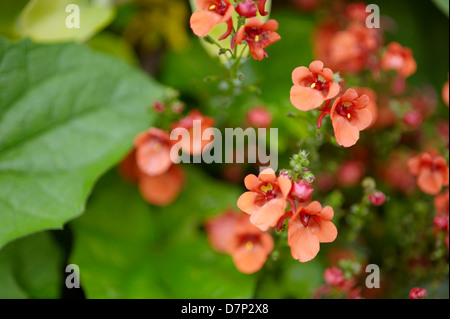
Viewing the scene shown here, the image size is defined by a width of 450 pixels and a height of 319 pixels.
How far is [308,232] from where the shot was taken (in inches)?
19.6

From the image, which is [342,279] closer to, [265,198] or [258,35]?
[265,198]

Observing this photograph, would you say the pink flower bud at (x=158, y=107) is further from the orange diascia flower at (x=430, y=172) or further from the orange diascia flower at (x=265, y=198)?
the orange diascia flower at (x=430, y=172)

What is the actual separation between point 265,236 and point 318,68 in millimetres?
279

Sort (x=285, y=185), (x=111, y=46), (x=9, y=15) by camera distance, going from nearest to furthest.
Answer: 1. (x=285, y=185)
2. (x=9, y=15)
3. (x=111, y=46)

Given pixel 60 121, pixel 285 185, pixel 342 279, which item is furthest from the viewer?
pixel 60 121

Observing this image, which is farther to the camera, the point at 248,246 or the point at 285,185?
the point at 248,246

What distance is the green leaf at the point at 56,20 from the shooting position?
831mm

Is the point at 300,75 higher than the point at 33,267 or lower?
higher

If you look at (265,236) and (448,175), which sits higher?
(448,175)

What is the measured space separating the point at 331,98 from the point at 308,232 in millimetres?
151

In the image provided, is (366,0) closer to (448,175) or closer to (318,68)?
(448,175)

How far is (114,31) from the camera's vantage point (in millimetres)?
1099

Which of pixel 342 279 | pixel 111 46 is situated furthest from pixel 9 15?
pixel 342 279

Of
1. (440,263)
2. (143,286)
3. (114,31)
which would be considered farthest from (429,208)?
(114,31)
